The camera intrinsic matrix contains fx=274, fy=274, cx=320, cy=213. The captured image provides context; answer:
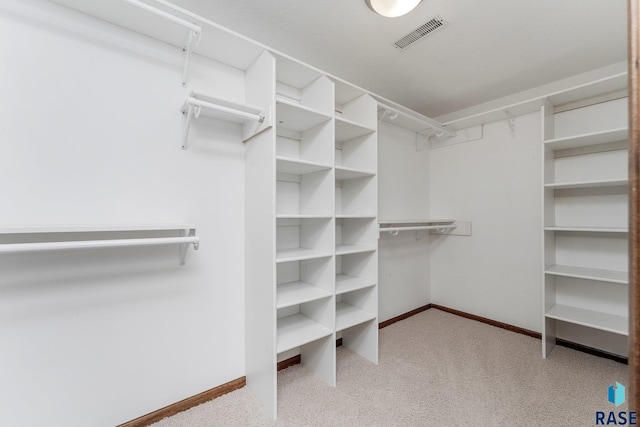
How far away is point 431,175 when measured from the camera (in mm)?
3404

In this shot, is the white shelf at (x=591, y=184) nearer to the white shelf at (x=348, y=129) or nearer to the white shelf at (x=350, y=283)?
the white shelf at (x=348, y=129)

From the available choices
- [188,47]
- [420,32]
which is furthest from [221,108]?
[420,32]

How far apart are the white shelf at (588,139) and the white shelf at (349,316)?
203 cm

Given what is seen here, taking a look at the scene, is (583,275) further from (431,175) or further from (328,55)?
(328,55)

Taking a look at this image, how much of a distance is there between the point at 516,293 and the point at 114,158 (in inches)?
137

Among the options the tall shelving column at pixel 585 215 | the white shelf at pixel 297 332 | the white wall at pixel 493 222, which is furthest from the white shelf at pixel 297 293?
the white wall at pixel 493 222

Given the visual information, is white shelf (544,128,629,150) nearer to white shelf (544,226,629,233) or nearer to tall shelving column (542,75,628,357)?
tall shelving column (542,75,628,357)

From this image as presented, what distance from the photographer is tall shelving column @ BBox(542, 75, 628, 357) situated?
216 cm

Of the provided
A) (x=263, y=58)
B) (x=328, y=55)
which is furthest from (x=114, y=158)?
(x=328, y=55)

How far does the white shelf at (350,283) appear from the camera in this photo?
2.00m

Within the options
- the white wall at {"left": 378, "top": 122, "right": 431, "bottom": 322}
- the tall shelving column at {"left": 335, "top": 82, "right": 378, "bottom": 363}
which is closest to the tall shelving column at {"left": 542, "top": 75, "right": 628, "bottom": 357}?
the white wall at {"left": 378, "top": 122, "right": 431, "bottom": 322}

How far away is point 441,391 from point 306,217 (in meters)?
1.48

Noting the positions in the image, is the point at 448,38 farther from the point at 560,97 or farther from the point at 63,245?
the point at 63,245

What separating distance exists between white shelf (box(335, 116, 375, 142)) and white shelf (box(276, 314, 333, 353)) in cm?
146
